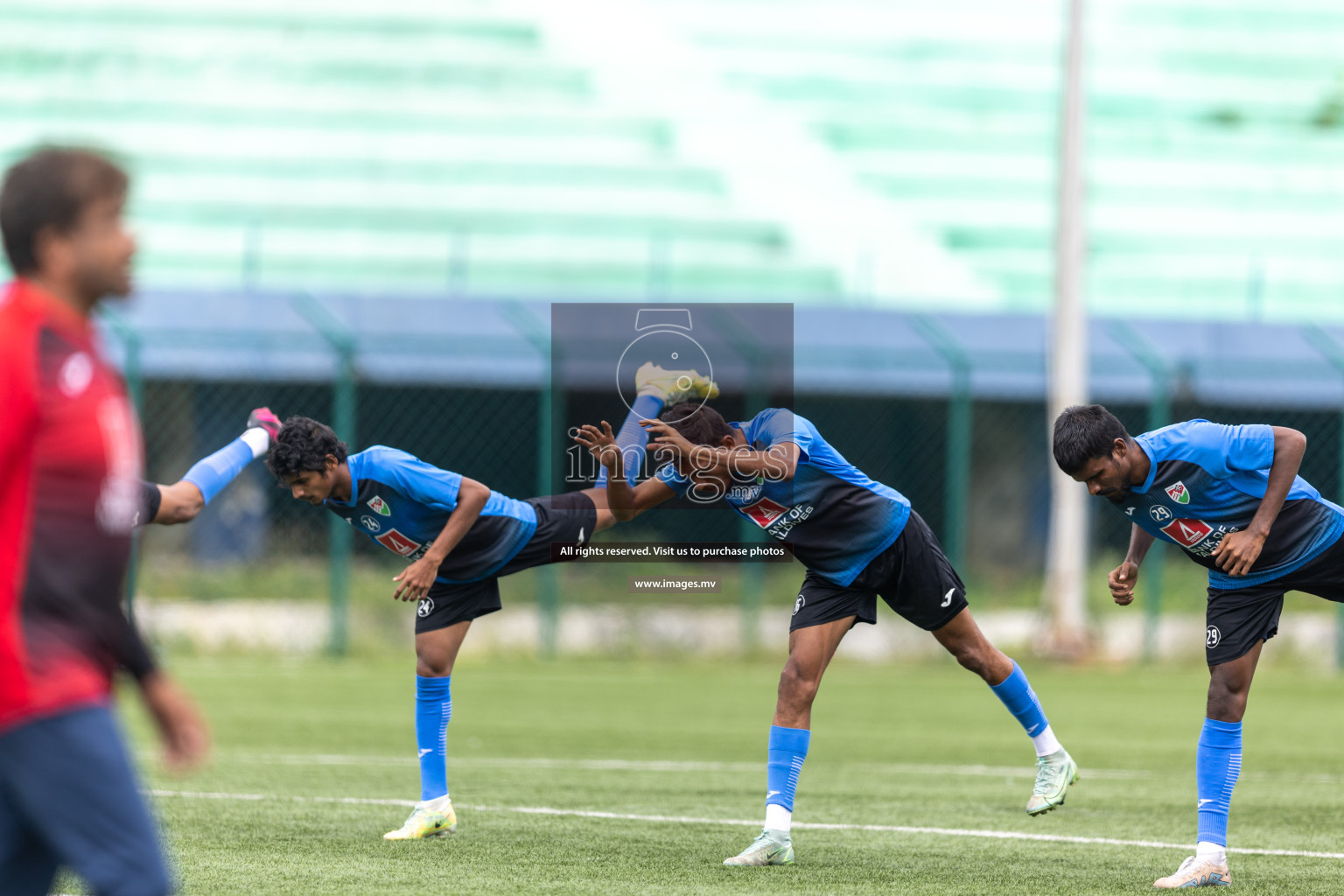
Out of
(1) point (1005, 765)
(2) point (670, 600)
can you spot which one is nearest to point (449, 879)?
(1) point (1005, 765)

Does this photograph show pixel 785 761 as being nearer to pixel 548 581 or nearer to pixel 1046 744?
pixel 1046 744

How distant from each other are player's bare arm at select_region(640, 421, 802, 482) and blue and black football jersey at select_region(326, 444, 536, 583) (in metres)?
1.11

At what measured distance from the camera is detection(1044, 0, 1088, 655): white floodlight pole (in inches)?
670

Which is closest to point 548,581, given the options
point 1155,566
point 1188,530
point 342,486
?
point 1155,566

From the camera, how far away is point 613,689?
15039 mm

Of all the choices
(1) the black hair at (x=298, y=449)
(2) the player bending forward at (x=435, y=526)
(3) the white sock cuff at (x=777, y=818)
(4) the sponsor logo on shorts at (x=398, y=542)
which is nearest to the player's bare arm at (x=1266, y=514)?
(3) the white sock cuff at (x=777, y=818)

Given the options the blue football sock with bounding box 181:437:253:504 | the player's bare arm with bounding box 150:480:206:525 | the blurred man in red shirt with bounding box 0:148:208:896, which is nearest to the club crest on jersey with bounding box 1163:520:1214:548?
the blue football sock with bounding box 181:437:253:504

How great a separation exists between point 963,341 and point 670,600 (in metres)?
6.53

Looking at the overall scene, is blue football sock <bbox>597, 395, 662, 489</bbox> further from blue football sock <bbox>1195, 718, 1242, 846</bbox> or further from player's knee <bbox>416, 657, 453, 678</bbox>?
blue football sock <bbox>1195, 718, 1242, 846</bbox>

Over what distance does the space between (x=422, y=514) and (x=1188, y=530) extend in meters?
3.32

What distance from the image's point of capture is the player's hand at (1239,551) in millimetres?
6023

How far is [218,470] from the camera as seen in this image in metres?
6.46

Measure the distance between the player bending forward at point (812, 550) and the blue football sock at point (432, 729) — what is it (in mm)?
1314

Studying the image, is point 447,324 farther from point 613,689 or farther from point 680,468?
point 680,468
